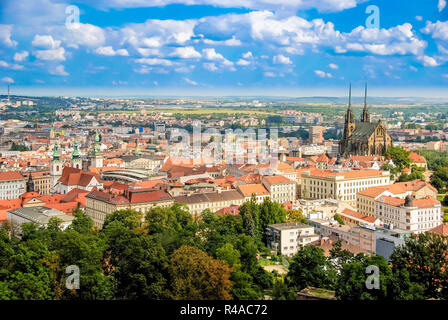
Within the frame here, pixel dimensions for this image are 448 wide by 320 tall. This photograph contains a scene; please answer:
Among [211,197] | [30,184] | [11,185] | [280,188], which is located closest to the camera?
[211,197]

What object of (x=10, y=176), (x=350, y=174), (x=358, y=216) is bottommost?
(x=358, y=216)

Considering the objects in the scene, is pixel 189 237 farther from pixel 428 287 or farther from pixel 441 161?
pixel 441 161

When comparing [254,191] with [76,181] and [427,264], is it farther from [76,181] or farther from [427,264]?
[427,264]

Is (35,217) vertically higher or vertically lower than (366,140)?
lower

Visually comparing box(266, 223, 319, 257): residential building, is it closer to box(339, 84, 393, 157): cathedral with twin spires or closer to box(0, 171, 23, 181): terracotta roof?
box(0, 171, 23, 181): terracotta roof

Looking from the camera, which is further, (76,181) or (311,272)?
(76,181)

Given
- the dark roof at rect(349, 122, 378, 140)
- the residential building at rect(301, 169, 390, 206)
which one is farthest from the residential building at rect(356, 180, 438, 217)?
the dark roof at rect(349, 122, 378, 140)

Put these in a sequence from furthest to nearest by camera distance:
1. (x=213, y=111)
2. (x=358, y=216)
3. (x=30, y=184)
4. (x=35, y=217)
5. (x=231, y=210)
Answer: (x=213, y=111) → (x=30, y=184) → (x=231, y=210) → (x=358, y=216) → (x=35, y=217)

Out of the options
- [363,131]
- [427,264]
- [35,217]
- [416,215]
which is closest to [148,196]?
[35,217]

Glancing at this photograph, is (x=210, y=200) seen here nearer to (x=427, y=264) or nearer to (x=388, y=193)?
(x=388, y=193)
